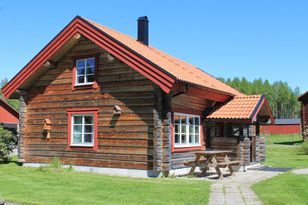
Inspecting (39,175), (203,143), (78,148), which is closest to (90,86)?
(78,148)

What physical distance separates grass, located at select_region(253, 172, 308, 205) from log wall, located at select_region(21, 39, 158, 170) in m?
4.51

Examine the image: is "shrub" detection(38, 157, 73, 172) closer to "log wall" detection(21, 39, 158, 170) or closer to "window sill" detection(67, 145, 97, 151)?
"log wall" detection(21, 39, 158, 170)

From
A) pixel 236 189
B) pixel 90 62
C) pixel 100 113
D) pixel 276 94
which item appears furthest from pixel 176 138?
pixel 276 94

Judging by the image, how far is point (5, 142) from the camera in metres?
19.4

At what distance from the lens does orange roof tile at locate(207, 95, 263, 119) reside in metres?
17.3

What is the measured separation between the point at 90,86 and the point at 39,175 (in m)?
4.28

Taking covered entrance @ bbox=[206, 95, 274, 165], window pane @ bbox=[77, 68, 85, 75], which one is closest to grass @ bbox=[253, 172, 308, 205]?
covered entrance @ bbox=[206, 95, 274, 165]

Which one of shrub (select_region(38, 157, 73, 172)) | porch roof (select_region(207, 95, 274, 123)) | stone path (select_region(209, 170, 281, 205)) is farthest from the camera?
porch roof (select_region(207, 95, 274, 123))

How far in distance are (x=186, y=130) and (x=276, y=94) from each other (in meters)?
123

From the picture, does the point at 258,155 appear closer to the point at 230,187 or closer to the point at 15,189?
the point at 230,187

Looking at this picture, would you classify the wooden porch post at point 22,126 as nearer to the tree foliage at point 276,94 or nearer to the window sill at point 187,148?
the window sill at point 187,148

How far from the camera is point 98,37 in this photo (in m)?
16.0

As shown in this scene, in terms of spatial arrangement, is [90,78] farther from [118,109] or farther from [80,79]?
[118,109]

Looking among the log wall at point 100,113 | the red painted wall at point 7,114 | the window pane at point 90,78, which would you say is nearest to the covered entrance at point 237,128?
the log wall at point 100,113
